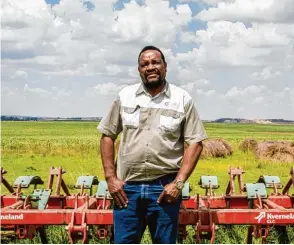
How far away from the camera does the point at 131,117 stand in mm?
4160

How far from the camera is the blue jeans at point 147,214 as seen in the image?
4.14 meters

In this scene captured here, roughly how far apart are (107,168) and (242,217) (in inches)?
65.4

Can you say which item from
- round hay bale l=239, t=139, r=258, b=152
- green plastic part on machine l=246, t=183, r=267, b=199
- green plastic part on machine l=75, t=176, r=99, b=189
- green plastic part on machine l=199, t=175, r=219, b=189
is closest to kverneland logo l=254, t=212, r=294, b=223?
green plastic part on machine l=246, t=183, r=267, b=199

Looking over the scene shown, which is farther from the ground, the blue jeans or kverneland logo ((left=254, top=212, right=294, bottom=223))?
the blue jeans

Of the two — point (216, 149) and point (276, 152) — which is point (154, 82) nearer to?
point (216, 149)

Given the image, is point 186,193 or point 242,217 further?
point 186,193

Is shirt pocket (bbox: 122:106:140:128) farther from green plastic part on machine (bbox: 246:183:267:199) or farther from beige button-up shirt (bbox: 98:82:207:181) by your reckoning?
green plastic part on machine (bbox: 246:183:267:199)

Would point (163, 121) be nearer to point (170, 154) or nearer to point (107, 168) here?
point (170, 154)

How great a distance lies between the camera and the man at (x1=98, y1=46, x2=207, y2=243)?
411 cm

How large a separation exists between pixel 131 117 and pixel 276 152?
19.9 meters

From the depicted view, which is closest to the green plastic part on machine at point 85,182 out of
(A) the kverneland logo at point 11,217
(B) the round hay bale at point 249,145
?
(A) the kverneland logo at point 11,217

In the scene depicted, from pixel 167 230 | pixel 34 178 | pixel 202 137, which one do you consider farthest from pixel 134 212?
pixel 34 178

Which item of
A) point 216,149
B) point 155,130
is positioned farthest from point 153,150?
point 216,149

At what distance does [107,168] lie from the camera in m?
4.30
